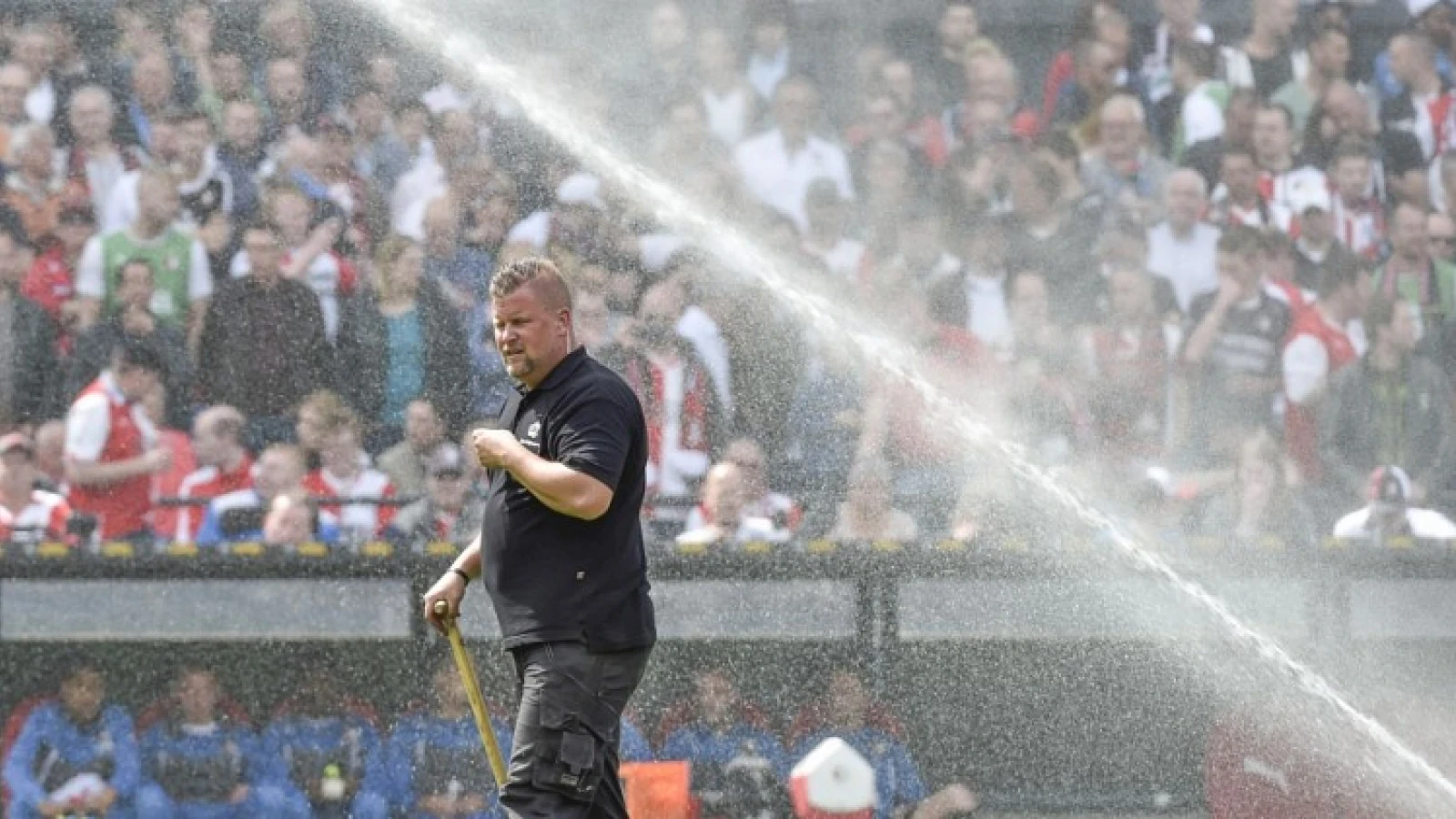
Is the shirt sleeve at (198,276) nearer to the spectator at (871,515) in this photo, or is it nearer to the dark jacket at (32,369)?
the dark jacket at (32,369)

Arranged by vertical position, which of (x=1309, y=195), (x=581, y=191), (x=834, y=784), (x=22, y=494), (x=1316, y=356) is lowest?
(x=834, y=784)

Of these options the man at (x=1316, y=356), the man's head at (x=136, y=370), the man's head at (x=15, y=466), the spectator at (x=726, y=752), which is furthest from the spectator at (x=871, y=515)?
the man's head at (x=15, y=466)

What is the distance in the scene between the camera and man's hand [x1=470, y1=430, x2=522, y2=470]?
5.06 meters

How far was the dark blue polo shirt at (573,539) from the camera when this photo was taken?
5.14 metres

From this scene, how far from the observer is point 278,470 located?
9078mm

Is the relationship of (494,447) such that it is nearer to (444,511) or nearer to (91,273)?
(444,511)

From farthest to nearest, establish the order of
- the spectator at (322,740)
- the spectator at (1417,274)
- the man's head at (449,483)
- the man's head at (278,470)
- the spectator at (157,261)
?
the spectator at (1417,274) → the spectator at (157,261) → the man's head at (278,470) → the man's head at (449,483) → the spectator at (322,740)

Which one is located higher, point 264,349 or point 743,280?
point 743,280

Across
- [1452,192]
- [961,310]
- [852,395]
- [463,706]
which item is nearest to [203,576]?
[463,706]

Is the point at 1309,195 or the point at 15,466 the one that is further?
the point at 1309,195

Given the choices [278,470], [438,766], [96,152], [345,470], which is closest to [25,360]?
[96,152]

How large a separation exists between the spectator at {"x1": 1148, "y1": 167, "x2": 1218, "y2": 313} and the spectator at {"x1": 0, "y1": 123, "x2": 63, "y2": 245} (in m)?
4.55

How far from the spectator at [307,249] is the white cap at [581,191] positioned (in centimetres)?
91

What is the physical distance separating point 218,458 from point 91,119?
1.78m
